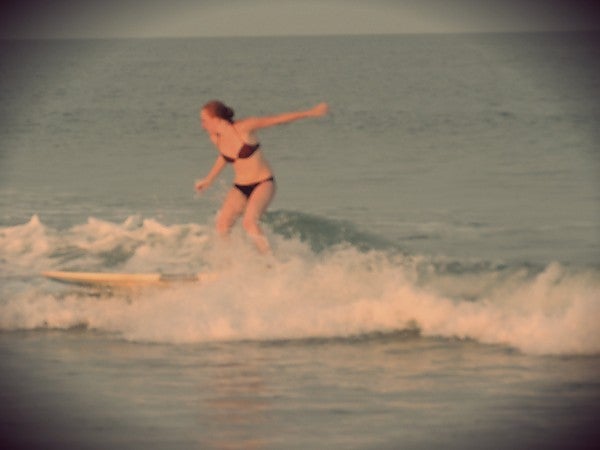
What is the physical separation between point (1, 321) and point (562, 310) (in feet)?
16.3

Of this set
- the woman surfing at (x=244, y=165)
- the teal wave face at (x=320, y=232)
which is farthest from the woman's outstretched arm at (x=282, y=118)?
the teal wave face at (x=320, y=232)

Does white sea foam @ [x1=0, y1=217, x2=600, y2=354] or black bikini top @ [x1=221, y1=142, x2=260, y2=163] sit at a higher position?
black bikini top @ [x1=221, y1=142, x2=260, y2=163]

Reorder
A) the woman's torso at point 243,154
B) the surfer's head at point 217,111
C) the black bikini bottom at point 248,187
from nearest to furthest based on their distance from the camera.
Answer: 1. the surfer's head at point 217,111
2. the woman's torso at point 243,154
3. the black bikini bottom at point 248,187

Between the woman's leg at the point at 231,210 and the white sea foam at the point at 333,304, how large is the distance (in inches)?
5.5

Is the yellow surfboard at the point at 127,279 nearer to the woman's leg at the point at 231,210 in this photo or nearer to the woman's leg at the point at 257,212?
the woman's leg at the point at 231,210

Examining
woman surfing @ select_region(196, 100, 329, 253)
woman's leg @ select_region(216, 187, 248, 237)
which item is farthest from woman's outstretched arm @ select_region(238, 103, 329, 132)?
woman's leg @ select_region(216, 187, 248, 237)

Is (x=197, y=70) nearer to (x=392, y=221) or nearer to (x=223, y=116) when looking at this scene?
Result: (x=392, y=221)

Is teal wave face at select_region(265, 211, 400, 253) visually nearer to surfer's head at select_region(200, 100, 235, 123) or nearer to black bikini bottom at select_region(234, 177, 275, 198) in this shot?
black bikini bottom at select_region(234, 177, 275, 198)

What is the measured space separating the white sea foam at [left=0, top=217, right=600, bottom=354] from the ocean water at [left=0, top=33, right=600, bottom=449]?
0.08 ft

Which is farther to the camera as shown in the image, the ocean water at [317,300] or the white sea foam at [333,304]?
the white sea foam at [333,304]

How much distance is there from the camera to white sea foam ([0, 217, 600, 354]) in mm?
13156

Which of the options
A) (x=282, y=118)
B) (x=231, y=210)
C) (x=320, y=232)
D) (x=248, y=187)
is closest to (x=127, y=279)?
(x=231, y=210)

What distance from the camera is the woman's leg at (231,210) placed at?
14109mm

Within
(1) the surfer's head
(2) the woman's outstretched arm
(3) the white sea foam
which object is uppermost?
(1) the surfer's head
